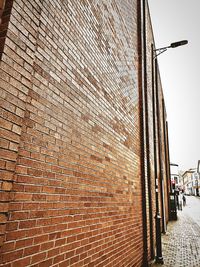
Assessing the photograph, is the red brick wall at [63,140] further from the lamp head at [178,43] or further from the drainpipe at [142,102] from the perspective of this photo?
the lamp head at [178,43]

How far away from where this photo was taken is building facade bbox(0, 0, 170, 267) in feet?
5.57

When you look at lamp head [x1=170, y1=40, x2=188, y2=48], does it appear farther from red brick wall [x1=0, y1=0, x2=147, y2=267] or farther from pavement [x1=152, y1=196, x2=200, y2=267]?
pavement [x1=152, y1=196, x2=200, y2=267]

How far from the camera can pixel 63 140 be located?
8.22 ft

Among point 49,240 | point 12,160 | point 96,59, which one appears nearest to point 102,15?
point 96,59

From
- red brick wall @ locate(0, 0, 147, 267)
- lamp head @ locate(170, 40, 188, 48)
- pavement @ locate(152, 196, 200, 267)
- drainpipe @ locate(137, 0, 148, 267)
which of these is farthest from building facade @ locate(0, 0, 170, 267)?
lamp head @ locate(170, 40, 188, 48)

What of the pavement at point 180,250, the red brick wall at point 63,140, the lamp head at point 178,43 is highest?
the lamp head at point 178,43

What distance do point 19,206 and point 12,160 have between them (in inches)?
16.5

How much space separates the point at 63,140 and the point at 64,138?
33 mm

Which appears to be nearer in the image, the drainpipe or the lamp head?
the drainpipe

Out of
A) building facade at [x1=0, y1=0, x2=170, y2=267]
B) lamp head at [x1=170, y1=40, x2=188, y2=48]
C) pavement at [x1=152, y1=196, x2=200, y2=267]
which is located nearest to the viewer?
building facade at [x1=0, y1=0, x2=170, y2=267]

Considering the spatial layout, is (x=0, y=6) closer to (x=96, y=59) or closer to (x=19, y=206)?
(x=19, y=206)

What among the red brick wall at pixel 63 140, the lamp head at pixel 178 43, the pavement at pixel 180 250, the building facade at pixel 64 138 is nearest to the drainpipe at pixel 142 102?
the building facade at pixel 64 138

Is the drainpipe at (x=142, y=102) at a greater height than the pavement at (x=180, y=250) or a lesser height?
greater

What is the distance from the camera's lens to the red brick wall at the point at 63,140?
1.71 meters
